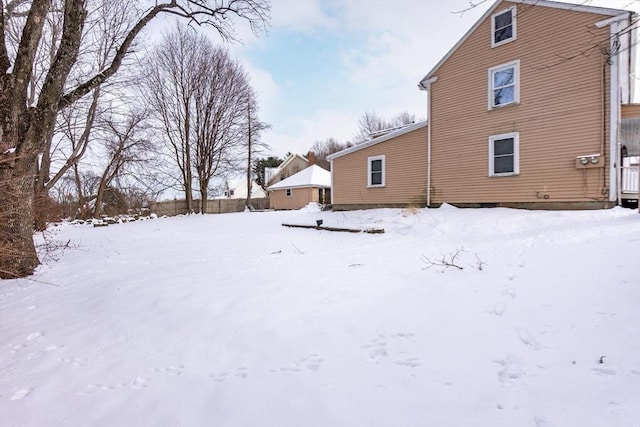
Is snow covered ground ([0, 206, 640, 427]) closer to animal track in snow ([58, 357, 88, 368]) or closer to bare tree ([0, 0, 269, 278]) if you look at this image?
animal track in snow ([58, 357, 88, 368])

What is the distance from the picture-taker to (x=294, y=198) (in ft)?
88.2

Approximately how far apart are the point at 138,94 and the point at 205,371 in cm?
2000

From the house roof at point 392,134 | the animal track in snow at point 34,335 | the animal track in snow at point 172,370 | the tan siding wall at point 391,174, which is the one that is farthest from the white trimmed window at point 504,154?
the animal track in snow at point 34,335

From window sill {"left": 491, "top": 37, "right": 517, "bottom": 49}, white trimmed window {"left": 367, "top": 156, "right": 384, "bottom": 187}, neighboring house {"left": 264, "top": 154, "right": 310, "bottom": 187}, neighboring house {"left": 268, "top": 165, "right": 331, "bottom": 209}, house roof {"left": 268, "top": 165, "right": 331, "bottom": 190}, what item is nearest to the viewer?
window sill {"left": 491, "top": 37, "right": 517, "bottom": 49}

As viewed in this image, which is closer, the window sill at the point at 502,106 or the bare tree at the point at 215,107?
the window sill at the point at 502,106

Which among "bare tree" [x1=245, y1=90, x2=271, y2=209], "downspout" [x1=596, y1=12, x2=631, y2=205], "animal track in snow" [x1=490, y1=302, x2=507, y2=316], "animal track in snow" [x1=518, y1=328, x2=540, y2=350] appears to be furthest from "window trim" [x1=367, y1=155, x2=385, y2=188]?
"bare tree" [x1=245, y1=90, x2=271, y2=209]

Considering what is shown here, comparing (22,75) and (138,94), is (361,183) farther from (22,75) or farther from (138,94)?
(138,94)

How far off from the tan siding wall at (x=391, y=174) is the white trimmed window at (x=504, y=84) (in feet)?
8.21

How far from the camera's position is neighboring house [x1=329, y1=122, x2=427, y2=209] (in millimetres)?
12211

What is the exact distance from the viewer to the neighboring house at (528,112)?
8.61m

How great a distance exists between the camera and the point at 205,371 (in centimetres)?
238

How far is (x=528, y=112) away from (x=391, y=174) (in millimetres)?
4965

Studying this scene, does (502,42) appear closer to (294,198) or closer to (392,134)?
(392,134)

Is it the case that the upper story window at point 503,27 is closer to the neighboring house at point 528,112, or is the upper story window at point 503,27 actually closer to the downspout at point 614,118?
the neighboring house at point 528,112
